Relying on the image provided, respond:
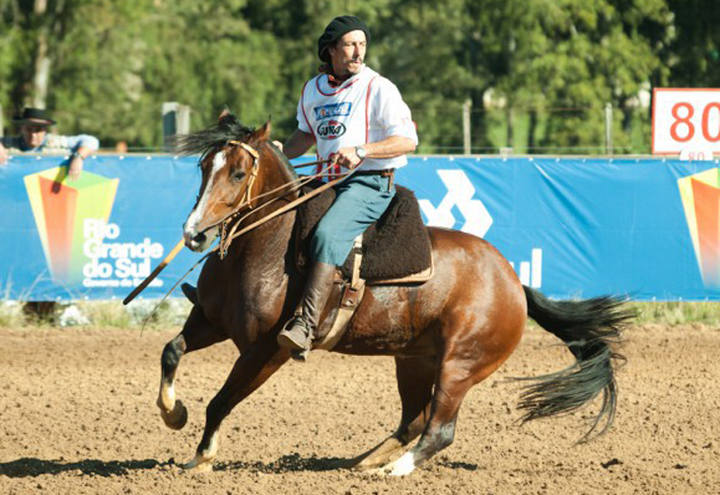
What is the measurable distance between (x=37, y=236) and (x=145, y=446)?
14.9 feet

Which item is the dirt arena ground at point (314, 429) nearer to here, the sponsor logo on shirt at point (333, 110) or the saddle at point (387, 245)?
the saddle at point (387, 245)

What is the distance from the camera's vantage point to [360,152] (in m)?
5.63

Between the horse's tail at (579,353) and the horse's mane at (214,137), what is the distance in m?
2.10

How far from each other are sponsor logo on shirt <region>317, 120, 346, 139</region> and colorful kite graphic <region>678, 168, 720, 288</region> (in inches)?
263

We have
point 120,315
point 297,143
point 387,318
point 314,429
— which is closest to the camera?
point 387,318

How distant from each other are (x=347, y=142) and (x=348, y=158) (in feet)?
1.05

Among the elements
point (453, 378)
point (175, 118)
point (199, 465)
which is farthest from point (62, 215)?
point (453, 378)

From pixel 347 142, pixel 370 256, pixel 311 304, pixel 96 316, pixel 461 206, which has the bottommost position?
pixel 96 316

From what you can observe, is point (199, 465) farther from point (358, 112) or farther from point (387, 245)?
point (358, 112)

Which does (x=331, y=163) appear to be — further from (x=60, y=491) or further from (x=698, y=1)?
(x=698, y=1)

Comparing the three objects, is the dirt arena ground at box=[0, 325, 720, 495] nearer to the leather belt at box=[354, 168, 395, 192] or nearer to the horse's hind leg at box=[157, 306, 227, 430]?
the horse's hind leg at box=[157, 306, 227, 430]

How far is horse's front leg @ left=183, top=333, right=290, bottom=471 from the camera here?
5.68 meters

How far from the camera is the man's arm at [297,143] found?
6219 millimetres

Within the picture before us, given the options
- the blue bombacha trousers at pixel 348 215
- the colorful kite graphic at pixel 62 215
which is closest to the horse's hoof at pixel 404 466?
the blue bombacha trousers at pixel 348 215
